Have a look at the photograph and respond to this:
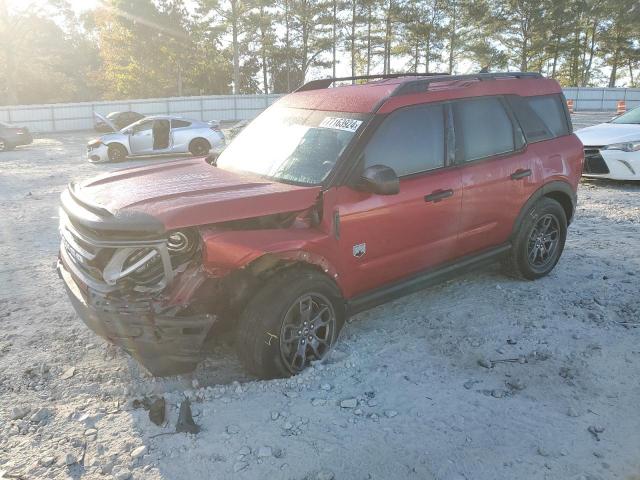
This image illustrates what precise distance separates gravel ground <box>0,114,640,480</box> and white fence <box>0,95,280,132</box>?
88.3ft

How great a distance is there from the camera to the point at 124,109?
98.3ft

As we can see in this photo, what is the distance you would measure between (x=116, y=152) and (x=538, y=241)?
12.8 meters

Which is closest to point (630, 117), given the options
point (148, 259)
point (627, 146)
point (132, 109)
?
point (627, 146)

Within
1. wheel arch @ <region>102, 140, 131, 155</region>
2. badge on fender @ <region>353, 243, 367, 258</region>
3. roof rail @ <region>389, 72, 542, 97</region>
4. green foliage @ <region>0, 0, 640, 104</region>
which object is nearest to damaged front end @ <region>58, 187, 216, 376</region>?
badge on fender @ <region>353, 243, 367, 258</region>

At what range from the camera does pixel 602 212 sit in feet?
25.9

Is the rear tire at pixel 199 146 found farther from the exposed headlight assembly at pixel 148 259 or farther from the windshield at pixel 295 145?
the exposed headlight assembly at pixel 148 259

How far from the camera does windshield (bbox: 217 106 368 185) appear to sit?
151 inches

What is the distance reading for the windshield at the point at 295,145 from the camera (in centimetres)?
384

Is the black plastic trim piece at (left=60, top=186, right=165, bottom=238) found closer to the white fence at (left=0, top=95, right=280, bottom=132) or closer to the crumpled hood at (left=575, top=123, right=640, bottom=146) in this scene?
the crumpled hood at (left=575, top=123, right=640, bottom=146)

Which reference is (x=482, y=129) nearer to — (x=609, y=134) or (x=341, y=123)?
(x=341, y=123)

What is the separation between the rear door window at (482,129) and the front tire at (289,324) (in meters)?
1.65

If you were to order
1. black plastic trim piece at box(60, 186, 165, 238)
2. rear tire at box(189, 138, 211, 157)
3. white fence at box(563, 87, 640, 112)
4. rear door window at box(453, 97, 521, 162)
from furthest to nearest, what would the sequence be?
white fence at box(563, 87, 640, 112) < rear tire at box(189, 138, 211, 157) < rear door window at box(453, 97, 521, 162) < black plastic trim piece at box(60, 186, 165, 238)

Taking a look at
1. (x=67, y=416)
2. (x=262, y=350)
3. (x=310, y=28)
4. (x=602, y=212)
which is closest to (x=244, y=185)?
(x=262, y=350)

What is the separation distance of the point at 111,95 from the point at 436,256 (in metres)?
48.4
